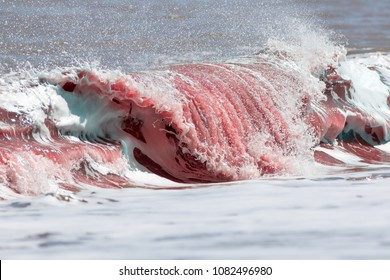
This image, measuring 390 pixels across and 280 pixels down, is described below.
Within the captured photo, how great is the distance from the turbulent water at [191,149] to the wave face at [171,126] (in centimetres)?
1

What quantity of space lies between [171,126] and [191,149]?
0.22 m

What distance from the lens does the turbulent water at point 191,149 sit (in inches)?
153

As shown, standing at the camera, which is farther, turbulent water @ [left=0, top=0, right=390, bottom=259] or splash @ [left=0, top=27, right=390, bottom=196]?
splash @ [left=0, top=27, right=390, bottom=196]

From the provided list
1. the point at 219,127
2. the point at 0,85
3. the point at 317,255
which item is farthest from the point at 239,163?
the point at 317,255

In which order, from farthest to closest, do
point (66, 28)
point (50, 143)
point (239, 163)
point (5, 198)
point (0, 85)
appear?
point (66, 28), point (239, 163), point (0, 85), point (50, 143), point (5, 198)

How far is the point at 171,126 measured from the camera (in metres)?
6.57

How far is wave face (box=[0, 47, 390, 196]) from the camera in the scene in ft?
19.4

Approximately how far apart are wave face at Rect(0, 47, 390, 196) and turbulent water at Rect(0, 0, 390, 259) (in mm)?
10

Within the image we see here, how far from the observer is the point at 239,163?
6816 millimetres

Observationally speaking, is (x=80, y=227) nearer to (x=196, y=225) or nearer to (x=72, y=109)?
(x=196, y=225)

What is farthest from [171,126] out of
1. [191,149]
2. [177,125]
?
[191,149]

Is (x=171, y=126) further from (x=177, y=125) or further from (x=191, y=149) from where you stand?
(x=191, y=149)

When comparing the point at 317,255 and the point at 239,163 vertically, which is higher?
the point at 317,255
